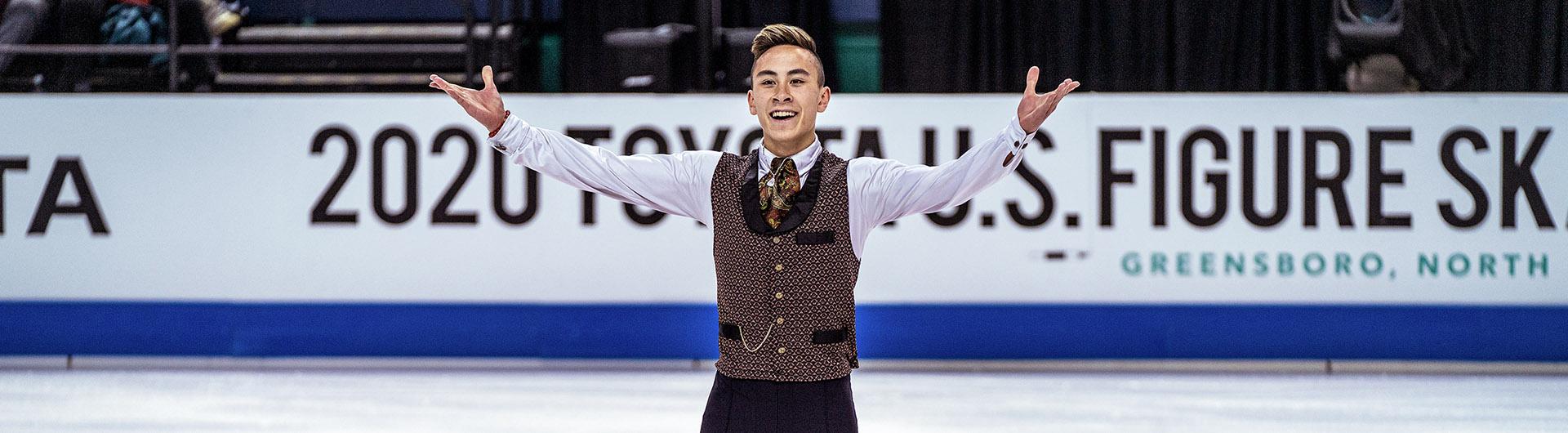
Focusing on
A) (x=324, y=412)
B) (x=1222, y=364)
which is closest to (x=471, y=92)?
(x=324, y=412)

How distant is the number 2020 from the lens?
21.4 feet

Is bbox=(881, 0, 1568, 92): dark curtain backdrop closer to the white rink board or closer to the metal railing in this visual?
the white rink board

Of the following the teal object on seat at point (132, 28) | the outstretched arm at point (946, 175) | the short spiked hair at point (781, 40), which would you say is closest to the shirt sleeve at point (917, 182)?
the outstretched arm at point (946, 175)

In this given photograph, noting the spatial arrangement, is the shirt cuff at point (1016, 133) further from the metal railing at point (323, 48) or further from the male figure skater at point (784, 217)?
the metal railing at point (323, 48)

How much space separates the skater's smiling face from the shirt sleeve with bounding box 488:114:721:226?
0.10 m

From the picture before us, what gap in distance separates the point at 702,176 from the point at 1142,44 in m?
4.44

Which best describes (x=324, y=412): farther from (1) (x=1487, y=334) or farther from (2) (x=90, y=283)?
(1) (x=1487, y=334)

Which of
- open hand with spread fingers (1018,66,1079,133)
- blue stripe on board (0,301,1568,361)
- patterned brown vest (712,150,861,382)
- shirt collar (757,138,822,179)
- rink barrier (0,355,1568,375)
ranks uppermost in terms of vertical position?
open hand with spread fingers (1018,66,1079,133)

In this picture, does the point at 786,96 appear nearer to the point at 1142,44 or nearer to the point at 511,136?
the point at 511,136

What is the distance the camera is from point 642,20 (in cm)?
666

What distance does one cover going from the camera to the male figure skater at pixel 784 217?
2357mm

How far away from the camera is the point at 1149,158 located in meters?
6.46

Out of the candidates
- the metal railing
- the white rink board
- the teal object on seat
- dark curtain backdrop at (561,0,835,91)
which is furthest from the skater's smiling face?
the teal object on seat

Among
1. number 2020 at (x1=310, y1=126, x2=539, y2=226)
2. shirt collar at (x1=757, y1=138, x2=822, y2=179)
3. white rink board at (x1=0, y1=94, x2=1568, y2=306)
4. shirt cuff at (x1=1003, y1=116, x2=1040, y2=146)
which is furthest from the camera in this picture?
number 2020 at (x1=310, y1=126, x2=539, y2=226)
